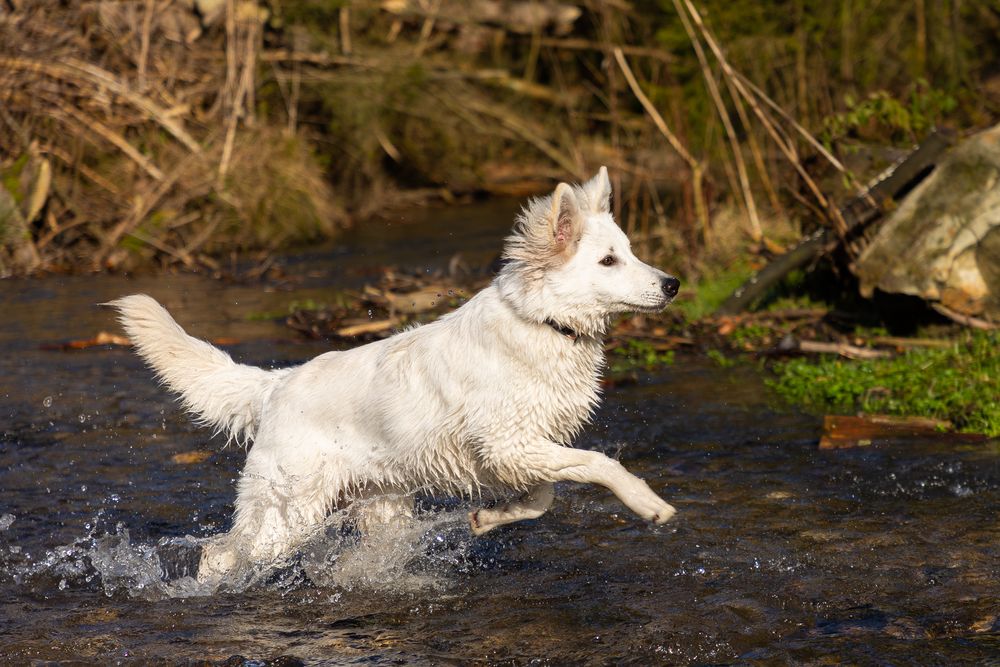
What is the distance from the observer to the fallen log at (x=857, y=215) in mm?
9828

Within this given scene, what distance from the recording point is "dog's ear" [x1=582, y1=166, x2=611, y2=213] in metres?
5.88

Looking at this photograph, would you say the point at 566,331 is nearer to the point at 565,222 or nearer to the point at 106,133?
the point at 565,222

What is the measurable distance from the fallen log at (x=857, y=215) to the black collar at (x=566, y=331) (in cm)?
512

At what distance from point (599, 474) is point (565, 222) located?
1.26m

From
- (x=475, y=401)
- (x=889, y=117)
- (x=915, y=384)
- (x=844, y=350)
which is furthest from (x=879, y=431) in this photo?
(x=889, y=117)

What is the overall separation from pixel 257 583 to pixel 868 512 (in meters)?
3.28

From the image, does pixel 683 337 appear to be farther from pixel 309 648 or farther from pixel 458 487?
pixel 309 648

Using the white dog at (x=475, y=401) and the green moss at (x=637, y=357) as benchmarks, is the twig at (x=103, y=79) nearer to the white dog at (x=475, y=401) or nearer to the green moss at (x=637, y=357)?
the green moss at (x=637, y=357)

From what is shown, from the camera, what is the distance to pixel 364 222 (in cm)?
1967

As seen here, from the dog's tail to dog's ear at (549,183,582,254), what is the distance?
1.68 m

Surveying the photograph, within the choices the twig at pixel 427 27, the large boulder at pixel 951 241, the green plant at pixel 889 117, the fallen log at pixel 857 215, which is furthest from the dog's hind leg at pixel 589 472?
the twig at pixel 427 27

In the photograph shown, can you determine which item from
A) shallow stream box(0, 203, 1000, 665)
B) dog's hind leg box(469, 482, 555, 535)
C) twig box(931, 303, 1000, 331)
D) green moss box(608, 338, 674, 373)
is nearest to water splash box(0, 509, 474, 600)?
shallow stream box(0, 203, 1000, 665)

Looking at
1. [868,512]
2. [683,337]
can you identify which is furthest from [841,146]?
[868,512]

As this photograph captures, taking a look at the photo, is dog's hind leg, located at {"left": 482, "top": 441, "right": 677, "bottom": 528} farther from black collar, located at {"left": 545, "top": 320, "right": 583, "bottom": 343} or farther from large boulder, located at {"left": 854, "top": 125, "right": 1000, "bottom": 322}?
large boulder, located at {"left": 854, "top": 125, "right": 1000, "bottom": 322}
